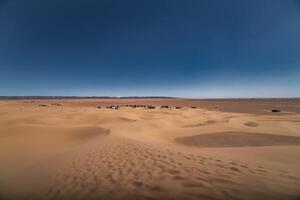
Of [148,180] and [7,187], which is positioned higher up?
[148,180]

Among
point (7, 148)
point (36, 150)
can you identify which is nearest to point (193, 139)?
point (36, 150)

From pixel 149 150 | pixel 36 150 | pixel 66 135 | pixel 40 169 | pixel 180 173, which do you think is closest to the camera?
pixel 180 173

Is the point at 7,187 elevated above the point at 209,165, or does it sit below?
below

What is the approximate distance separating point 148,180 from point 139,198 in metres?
0.87

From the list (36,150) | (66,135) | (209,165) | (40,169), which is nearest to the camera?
(209,165)

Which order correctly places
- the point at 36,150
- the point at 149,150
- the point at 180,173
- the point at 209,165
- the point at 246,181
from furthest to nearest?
the point at 36,150 → the point at 149,150 → the point at 209,165 → the point at 180,173 → the point at 246,181

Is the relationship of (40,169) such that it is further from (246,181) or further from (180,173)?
(246,181)

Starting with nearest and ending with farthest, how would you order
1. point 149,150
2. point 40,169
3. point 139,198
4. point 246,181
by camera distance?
point 139,198
point 246,181
point 40,169
point 149,150

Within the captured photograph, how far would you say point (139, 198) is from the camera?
442 cm

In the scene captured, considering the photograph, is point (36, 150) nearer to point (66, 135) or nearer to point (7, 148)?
point (7, 148)

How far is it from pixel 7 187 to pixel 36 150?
192 inches

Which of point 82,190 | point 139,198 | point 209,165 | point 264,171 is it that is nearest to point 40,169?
point 82,190

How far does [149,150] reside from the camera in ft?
27.8

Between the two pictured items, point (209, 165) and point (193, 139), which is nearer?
point (209, 165)
